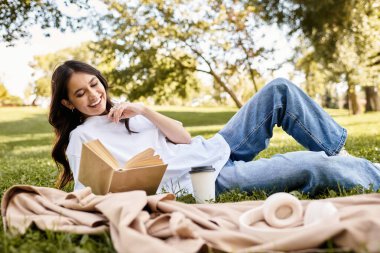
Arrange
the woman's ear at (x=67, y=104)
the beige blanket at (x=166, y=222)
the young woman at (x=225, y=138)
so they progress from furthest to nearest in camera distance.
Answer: the woman's ear at (x=67, y=104)
the young woman at (x=225, y=138)
the beige blanket at (x=166, y=222)

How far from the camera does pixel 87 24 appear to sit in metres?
17.1

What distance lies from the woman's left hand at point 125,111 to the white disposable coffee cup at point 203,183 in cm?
62

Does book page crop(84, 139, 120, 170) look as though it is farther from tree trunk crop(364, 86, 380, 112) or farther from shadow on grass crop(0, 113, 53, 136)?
tree trunk crop(364, 86, 380, 112)

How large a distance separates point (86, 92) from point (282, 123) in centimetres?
151

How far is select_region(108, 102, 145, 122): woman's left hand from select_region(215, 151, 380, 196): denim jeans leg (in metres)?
0.75

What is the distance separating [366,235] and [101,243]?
1.14 m

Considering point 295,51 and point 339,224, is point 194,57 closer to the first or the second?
point 295,51

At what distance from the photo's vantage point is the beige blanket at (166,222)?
173 cm

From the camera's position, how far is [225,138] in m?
3.58

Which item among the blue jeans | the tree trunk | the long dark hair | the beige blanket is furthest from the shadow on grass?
the tree trunk

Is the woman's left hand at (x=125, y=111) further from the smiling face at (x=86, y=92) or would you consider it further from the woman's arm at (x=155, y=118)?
the smiling face at (x=86, y=92)

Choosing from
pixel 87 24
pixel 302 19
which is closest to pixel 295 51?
pixel 302 19

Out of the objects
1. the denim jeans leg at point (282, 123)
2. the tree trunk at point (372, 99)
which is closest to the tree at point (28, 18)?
the denim jeans leg at point (282, 123)

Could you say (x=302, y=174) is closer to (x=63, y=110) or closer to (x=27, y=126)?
(x=63, y=110)
